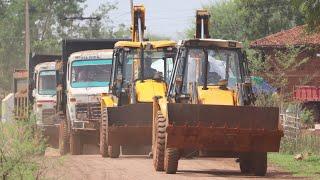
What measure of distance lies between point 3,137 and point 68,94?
1160 cm

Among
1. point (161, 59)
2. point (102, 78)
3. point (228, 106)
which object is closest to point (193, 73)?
point (228, 106)

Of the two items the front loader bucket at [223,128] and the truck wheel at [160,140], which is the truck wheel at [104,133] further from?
the front loader bucket at [223,128]

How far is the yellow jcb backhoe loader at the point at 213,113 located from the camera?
57.8ft

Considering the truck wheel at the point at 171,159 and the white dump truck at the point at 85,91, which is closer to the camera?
the truck wheel at the point at 171,159

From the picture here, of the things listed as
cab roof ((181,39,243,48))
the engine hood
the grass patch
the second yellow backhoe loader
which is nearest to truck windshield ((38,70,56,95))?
the engine hood

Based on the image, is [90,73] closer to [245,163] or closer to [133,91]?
Result: [133,91]

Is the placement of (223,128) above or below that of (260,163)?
above

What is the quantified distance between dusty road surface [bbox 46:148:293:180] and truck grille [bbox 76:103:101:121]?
309 centimetres

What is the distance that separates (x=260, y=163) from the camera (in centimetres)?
1845

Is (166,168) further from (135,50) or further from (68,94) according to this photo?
(68,94)

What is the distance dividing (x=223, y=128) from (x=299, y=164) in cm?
485

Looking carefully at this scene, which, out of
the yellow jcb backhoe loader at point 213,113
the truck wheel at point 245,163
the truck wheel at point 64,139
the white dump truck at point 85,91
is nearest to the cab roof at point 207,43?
the yellow jcb backhoe loader at point 213,113

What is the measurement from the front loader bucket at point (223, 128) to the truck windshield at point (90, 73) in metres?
8.66

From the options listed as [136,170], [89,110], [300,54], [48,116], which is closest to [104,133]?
[89,110]
